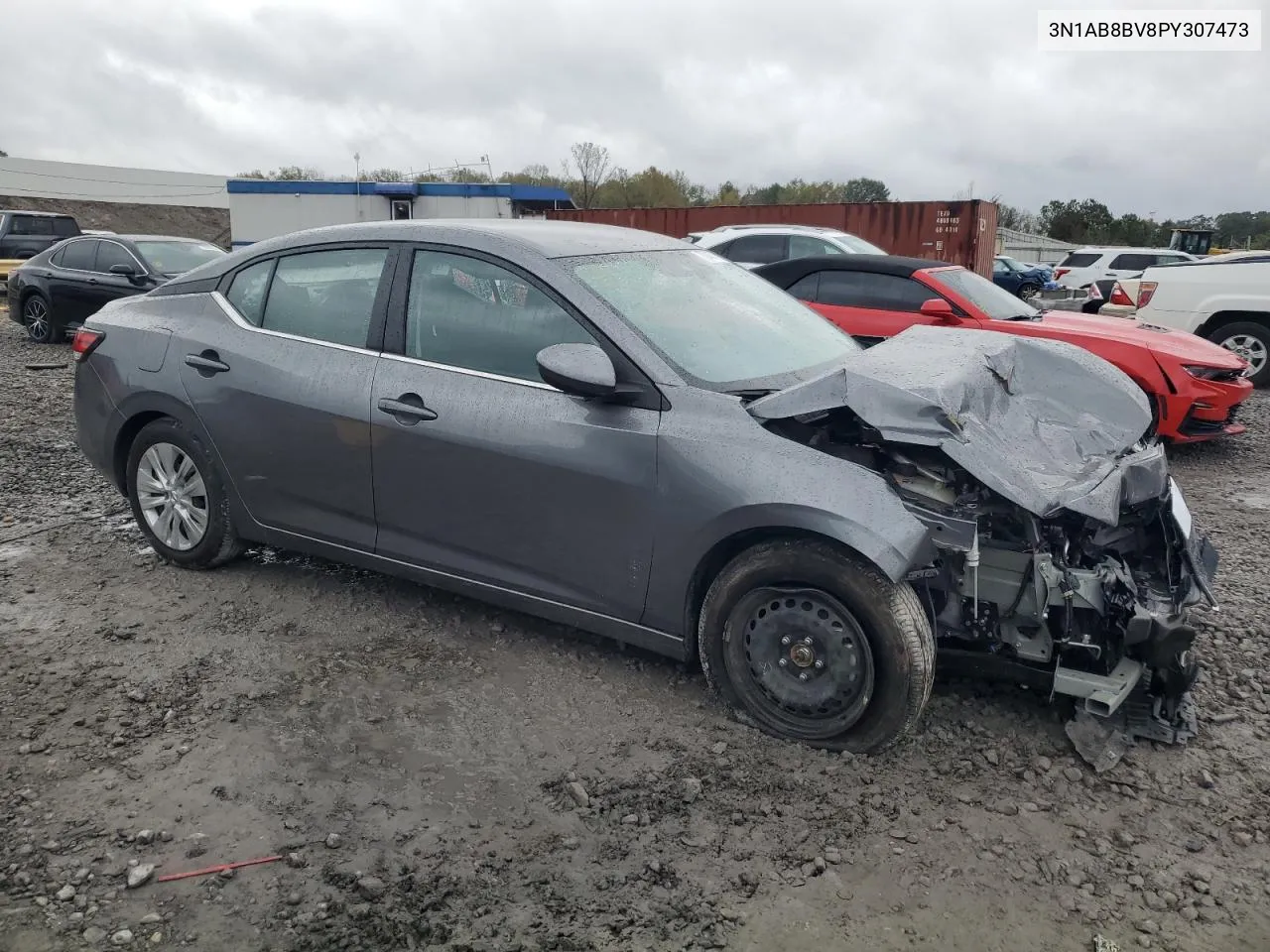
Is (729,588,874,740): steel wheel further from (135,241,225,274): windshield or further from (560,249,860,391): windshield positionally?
(135,241,225,274): windshield

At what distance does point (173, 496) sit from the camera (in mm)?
4641

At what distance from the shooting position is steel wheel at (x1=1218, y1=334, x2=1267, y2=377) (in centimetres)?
1057

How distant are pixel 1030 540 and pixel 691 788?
1350 mm

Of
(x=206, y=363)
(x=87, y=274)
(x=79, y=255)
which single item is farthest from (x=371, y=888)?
(x=79, y=255)

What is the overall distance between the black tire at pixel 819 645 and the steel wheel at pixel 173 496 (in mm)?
2658

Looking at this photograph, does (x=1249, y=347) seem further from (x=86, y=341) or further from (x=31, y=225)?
(x=31, y=225)

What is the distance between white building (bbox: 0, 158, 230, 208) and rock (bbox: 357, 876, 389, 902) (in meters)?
53.7

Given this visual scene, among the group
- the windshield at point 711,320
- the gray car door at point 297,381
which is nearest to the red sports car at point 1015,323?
the windshield at point 711,320

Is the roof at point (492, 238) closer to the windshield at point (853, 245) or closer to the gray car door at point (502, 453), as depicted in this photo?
the gray car door at point (502, 453)

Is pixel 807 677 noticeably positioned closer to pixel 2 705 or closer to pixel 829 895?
pixel 829 895

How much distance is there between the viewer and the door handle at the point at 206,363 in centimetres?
430

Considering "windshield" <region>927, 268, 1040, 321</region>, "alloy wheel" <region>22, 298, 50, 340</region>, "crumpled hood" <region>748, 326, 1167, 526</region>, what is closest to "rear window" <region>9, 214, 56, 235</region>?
"alloy wheel" <region>22, 298, 50, 340</region>

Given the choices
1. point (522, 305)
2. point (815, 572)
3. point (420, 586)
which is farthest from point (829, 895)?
point (420, 586)

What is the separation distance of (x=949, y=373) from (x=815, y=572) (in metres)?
0.92
